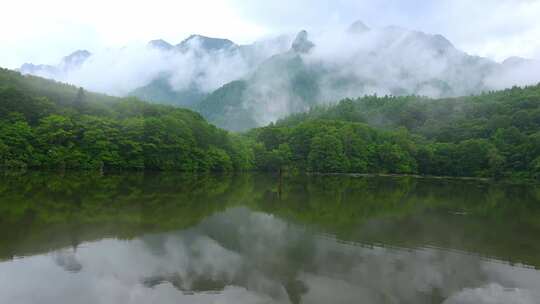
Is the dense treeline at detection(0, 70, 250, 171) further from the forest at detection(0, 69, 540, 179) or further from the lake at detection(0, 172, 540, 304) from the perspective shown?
the lake at detection(0, 172, 540, 304)

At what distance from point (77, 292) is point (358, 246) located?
9.61m

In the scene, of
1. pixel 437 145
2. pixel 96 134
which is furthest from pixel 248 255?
pixel 437 145

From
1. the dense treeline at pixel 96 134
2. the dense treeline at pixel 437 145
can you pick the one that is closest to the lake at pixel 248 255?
the dense treeline at pixel 96 134

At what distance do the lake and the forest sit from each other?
113 feet

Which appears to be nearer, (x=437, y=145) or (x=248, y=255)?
(x=248, y=255)

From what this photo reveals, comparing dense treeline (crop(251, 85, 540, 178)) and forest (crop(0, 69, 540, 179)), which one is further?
dense treeline (crop(251, 85, 540, 178))

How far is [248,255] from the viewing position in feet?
40.9

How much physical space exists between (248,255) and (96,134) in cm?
4934

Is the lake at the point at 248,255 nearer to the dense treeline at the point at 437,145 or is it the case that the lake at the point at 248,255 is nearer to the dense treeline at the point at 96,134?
the dense treeline at the point at 96,134

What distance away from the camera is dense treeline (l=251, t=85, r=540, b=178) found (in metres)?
79.3

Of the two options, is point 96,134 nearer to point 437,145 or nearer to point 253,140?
point 253,140

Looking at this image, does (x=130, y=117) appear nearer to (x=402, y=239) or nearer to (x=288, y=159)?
(x=288, y=159)

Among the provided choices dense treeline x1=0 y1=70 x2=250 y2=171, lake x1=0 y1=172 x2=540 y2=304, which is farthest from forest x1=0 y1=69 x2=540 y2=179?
lake x1=0 y1=172 x2=540 y2=304

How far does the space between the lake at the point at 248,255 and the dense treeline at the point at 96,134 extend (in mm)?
31732
